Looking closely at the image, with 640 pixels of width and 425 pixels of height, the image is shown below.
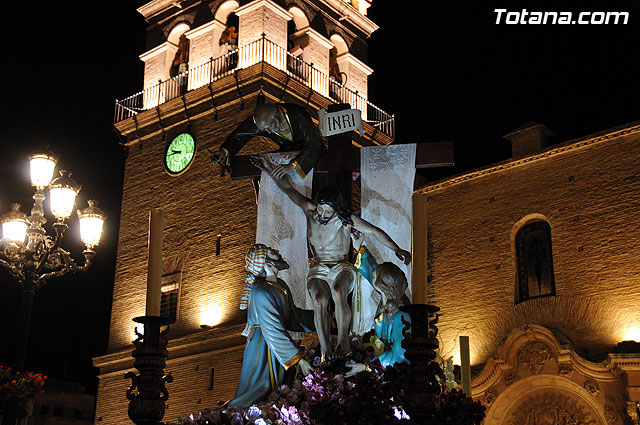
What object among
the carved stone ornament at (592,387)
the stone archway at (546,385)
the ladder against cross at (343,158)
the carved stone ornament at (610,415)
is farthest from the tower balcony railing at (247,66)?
the ladder against cross at (343,158)

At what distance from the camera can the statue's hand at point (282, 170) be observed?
793 cm

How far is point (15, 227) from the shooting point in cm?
1216

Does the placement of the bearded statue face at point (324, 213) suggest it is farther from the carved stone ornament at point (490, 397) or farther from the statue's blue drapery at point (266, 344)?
the carved stone ornament at point (490, 397)

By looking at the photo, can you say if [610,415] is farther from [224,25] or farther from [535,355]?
[224,25]

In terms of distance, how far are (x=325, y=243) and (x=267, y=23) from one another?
1986cm

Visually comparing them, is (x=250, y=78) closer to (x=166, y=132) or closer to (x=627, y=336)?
(x=166, y=132)

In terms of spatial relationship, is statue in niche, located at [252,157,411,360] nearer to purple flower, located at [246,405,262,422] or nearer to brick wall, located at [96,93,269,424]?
purple flower, located at [246,405,262,422]

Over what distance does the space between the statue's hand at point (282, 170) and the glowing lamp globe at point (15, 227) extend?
Answer: 216 inches

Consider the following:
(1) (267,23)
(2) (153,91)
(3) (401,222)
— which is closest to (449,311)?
(1) (267,23)

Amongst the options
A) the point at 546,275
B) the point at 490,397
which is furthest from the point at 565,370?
the point at 546,275

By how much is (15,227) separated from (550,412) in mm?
13631

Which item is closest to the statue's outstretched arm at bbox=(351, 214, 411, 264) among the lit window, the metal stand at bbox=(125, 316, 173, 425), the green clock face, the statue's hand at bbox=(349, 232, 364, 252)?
the statue's hand at bbox=(349, 232, 364, 252)

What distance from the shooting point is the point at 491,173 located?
80.9 feet

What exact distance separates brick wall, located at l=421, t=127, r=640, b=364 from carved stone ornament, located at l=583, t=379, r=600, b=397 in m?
1.01
